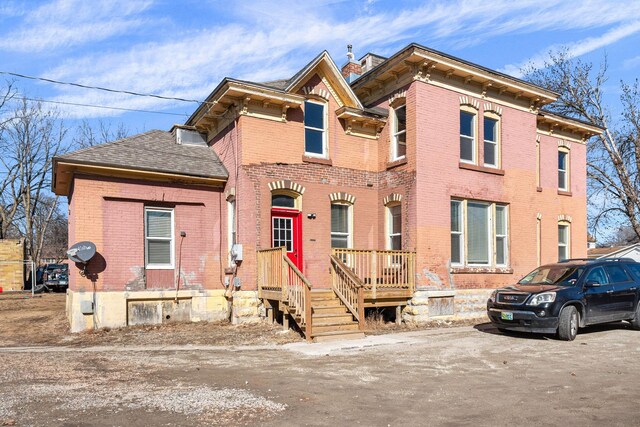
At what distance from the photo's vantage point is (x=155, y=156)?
15.1 metres

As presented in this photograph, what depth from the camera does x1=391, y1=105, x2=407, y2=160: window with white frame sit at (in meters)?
16.2

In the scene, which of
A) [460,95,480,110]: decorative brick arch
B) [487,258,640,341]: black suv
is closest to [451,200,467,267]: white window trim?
[487,258,640,341]: black suv

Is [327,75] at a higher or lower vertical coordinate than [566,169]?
higher

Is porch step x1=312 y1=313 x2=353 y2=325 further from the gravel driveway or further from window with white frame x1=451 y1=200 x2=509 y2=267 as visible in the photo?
window with white frame x1=451 y1=200 x2=509 y2=267

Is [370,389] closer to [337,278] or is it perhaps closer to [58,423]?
[58,423]

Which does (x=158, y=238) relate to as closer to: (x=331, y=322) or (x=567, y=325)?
(x=331, y=322)

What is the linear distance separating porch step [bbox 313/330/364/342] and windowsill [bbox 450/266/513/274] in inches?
181

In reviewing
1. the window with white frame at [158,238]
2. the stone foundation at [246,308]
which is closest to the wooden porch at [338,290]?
the stone foundation at [246,308]

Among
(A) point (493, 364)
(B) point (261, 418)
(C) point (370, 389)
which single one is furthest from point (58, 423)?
(A) point (493, 364)

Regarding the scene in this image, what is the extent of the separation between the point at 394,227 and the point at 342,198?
Result: 6.40 feet

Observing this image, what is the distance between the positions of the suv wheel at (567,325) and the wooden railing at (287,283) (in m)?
5.58

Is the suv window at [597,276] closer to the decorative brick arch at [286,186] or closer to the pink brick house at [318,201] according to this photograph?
the pink brick house at [318,201]

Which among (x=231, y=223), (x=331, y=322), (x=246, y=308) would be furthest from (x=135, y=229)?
(x=331, y=322)

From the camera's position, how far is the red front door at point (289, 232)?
15.0 m
